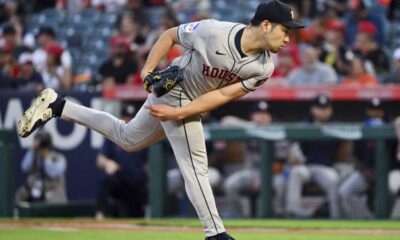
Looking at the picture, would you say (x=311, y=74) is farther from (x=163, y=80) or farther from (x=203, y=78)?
(x=163, y=80)

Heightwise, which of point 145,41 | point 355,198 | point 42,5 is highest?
point 42,5

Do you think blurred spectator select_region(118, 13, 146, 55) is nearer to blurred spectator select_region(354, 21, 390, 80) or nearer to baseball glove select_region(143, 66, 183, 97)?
blurred spectator select_region(354, 21, 390, 80)

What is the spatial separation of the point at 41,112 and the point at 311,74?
16.6 feet

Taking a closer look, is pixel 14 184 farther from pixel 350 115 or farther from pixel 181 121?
pixel 181 121

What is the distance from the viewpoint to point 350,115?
11.8 meters

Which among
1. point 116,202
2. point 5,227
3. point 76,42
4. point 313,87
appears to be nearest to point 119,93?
point 116,202

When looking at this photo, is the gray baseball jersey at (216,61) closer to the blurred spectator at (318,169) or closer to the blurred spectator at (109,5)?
the blurred spectator at (318,169)

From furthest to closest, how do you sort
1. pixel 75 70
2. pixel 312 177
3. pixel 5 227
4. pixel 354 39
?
pixel 75 70 < pixel 354 39 < pixel 312 177 < pixel 5 227

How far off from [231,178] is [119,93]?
1.93m

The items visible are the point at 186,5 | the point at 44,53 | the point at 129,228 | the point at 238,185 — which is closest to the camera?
the point at 129,228

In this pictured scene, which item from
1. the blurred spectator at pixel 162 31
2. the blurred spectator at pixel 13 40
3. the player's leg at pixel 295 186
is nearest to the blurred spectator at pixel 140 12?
the blurred spectator at pixel 162 31

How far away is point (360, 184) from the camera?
11016 mm

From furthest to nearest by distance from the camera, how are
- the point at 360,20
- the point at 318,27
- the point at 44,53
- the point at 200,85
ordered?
the point at 44,53 < the point at 318,27 < the point at 360,20 < the point at 200,85

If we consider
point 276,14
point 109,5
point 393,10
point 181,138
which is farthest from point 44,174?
point 276,14
